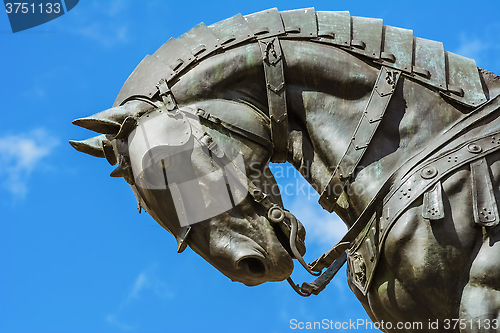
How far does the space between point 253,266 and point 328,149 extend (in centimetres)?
133

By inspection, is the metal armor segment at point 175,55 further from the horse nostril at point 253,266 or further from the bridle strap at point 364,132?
the horse nostril at point 253,266

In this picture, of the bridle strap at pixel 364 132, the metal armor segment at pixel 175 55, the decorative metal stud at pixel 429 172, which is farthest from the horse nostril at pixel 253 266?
the metal armor segment at pixel 175 55

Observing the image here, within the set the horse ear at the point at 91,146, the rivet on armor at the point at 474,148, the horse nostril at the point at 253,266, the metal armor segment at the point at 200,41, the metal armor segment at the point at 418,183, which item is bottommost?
the horse nostril at the point at 253,266

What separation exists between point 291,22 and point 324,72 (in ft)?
2.19

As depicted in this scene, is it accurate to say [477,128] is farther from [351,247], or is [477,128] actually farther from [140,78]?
[140,78]

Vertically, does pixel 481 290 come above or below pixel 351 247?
below

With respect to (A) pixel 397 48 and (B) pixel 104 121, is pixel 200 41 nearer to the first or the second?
(B) pixel 104 121

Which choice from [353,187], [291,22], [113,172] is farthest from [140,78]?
[353,187]

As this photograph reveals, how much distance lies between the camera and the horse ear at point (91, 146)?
8758 millimetres

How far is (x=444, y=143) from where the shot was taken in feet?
25.8

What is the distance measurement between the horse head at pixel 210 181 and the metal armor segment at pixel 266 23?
83cm

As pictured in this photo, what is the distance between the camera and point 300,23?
8594 mm

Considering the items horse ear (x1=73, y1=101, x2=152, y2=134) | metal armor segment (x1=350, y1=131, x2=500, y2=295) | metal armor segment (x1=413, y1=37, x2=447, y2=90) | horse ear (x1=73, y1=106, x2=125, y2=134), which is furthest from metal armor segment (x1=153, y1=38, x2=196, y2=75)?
metal armor segment (x1=350, y1=131, x2=500, y2=295)

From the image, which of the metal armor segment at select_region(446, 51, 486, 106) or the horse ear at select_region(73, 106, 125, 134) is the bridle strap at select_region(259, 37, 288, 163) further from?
the metal armor segment at select_region(446, 51, 486, 106)
